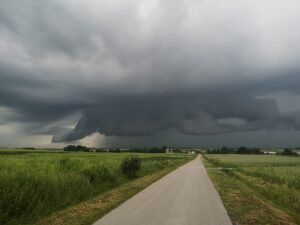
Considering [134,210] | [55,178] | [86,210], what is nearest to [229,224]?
[134,210]

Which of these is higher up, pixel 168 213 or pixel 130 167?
pixel 130 167

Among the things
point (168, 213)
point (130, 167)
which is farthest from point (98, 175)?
point (168, 213)

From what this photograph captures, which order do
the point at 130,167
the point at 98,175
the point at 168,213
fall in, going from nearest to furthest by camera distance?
the point at 168,213 < the point at 98,175 < the point at 130,167

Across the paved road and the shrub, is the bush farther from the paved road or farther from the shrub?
the paved road

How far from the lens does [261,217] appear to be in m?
13.2

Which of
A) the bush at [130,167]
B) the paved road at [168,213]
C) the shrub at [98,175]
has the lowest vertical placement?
the paved road at [168,213]

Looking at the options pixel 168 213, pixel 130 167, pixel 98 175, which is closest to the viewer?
pixel 168 213

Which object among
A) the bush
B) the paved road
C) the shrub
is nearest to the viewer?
the paved road

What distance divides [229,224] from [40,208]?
23.5ft

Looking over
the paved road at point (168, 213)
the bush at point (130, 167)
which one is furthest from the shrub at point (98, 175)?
the paved road at point (168, 213)

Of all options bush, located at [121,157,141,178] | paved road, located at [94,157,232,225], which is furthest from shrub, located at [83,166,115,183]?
paved road, located at [94,157,232,225]

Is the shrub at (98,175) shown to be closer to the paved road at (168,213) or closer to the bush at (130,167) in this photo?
the bush at (130,167)

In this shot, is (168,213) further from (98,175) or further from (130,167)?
(130,167)

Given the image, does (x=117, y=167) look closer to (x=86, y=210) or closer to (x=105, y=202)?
(x=105, y=202)
